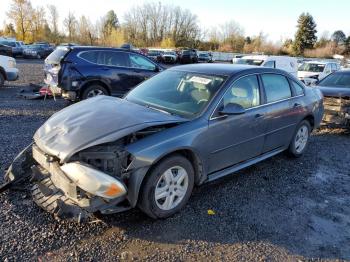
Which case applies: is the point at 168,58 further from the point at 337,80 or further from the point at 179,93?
the point at 179,93

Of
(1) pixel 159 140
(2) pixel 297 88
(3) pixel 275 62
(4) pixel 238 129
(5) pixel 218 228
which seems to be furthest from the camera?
(3) pixel 275 62

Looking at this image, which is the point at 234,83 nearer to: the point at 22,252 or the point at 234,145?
the point at 234,145

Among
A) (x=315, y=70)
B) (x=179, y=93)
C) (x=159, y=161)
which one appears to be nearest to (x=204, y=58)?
(x=315, y=70)

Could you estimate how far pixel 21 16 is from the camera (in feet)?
196

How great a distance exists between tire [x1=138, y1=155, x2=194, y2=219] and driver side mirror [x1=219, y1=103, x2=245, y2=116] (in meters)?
0.81

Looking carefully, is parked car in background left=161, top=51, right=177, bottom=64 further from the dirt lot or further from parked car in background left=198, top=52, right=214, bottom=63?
the dirt lot

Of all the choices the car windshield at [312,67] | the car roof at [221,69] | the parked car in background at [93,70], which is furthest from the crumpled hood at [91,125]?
the car windshield at [312,67]

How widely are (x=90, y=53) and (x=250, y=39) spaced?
2900 inches

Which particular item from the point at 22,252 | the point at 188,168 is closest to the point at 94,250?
the point at 22,252

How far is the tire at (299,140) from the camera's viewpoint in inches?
229

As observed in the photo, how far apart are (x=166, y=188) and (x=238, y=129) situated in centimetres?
135

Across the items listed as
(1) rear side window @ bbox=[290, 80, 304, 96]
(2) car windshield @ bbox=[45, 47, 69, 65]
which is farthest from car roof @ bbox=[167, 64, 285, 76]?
(2) car windshield @ bbox=[45, 47, 69, 65]

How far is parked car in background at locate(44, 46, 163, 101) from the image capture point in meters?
8.88

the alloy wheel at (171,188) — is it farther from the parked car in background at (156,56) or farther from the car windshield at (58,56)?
the parked car in background at (156,56)
